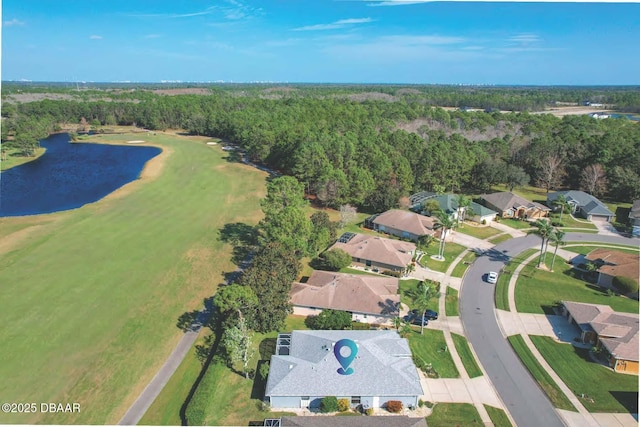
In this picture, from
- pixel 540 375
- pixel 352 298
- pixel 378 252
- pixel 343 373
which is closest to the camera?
pixel 343 373

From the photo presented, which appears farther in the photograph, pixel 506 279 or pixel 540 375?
pixel 506 279

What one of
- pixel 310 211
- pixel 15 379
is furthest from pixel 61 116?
pixel 15 379

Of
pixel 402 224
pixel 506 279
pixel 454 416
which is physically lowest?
pixel 454 416

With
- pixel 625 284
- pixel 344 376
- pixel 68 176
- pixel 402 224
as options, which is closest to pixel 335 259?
pixel 402 224

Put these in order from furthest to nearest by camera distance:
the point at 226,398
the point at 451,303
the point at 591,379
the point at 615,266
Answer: the point at 615,266 → the point at 451,303 → the point at 591,379 → the point at 226,398

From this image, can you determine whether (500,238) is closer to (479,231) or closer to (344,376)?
(479,231)

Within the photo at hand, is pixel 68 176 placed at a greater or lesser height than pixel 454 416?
greater

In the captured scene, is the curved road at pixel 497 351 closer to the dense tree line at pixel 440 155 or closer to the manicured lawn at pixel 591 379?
the manicured lawn at pixel 591 379

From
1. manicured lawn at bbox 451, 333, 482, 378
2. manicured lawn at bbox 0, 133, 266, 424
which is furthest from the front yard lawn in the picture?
manicured lawn at bbox 0, 133, 266, 424

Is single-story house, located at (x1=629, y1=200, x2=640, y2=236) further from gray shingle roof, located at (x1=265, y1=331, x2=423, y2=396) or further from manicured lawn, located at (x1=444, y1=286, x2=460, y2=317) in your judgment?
gray shingle roof, located at (x1=265, y1=331, x2=423, y2=396)
